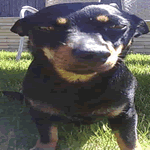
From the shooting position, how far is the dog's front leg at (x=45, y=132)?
4.10ft

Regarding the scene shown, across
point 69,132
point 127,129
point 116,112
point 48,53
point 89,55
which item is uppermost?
point 89,55

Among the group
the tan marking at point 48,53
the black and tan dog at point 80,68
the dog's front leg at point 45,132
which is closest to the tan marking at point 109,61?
the black and tan dog at point 80,68

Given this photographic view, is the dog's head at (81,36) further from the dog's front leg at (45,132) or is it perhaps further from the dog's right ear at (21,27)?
the dog's front leg at (45,132)

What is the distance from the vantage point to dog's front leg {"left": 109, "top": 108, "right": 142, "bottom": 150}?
121cm

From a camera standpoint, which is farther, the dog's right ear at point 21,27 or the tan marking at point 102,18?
the dog's right ear at point 21,27

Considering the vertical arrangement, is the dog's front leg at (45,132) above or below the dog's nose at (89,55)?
below

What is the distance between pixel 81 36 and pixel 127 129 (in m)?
0.61

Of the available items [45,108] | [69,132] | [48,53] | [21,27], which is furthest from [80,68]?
[69,132]

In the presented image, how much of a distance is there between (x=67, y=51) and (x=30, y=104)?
50cm

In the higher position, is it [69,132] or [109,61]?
[109,61]

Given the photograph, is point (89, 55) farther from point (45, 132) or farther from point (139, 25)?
point (45, 132)

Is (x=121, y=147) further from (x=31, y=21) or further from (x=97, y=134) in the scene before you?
(x=31, y=21)

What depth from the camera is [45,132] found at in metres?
1.28

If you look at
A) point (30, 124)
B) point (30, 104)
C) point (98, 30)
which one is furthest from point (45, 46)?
point (30, 124)
